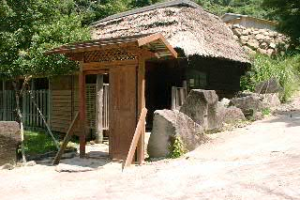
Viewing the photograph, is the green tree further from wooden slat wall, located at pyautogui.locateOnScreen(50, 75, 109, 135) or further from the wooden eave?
wooden slat wall, located at pyautogui.locateOnScreen(50, 75, 109, 135)

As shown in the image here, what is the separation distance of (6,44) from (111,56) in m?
2.70

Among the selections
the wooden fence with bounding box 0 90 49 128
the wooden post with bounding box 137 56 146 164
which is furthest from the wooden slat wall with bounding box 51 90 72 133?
the wooden post with bounding box 137 56 146 164

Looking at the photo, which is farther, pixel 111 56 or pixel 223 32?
pixel 223 32

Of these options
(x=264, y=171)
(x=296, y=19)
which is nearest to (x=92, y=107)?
(x=264, y=171)

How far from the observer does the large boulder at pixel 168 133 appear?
913cm

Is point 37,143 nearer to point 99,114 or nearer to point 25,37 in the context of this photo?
point 99,114

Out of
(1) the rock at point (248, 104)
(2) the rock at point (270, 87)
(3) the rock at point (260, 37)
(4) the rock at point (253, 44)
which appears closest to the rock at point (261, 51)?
(4) the rock at point (253, 44)

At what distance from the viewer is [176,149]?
9078 mm

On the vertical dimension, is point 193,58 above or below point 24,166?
above

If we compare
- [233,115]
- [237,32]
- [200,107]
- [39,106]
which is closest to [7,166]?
[200,107]

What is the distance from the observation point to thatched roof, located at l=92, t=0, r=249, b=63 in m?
14.2

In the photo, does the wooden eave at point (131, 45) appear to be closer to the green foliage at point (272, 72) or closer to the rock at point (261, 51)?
the green foliage at point (272, 72)

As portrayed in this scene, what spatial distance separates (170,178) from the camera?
7.29m

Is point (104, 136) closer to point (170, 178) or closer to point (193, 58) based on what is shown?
point (193, 58)
